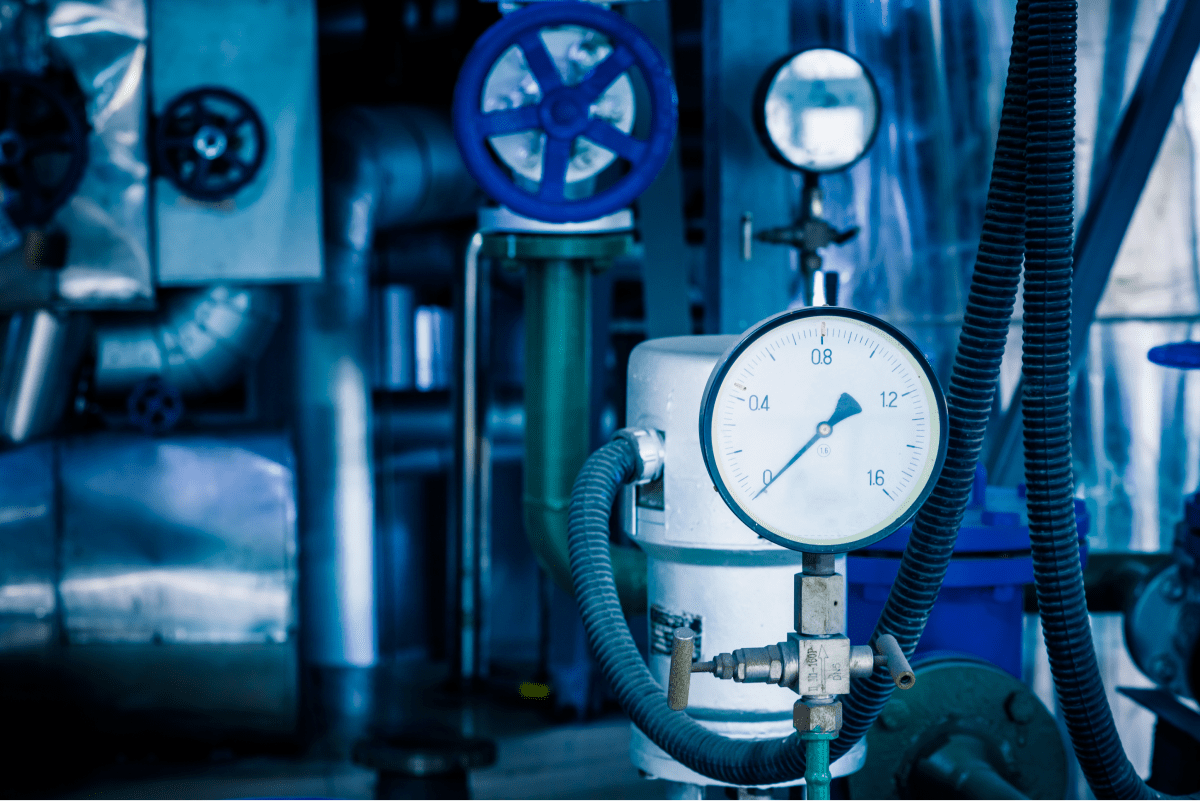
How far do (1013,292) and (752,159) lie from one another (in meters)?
0.86

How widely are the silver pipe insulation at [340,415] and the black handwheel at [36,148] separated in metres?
0.62

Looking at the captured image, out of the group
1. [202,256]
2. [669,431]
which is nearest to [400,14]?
[202,256]

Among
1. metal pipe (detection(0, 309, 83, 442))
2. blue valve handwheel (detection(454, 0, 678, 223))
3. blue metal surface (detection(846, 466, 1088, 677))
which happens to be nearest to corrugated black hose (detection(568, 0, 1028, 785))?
blue metal surface (detection(846, 466, 1088, 677))

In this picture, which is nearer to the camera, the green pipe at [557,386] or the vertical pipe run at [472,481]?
the green pipe at [557,386]

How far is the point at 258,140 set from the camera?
2.46m

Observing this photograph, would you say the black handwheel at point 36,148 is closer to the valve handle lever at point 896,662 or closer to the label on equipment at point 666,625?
the label on equipment at point 666,625

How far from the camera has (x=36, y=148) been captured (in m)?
2.38

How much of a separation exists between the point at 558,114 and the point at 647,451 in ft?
1.81

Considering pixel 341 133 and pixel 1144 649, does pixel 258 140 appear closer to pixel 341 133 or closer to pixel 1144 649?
pixel 341 133

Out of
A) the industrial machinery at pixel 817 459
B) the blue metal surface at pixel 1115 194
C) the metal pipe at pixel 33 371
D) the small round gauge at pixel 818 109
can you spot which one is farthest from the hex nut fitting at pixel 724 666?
the metal pipe at pixel 33 371

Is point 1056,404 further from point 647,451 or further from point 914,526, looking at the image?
point 647,451

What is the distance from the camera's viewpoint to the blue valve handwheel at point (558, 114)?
54.1 inches

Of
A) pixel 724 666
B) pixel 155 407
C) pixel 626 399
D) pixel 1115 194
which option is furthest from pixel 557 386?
pixel 155 407

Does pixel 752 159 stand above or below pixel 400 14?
below
